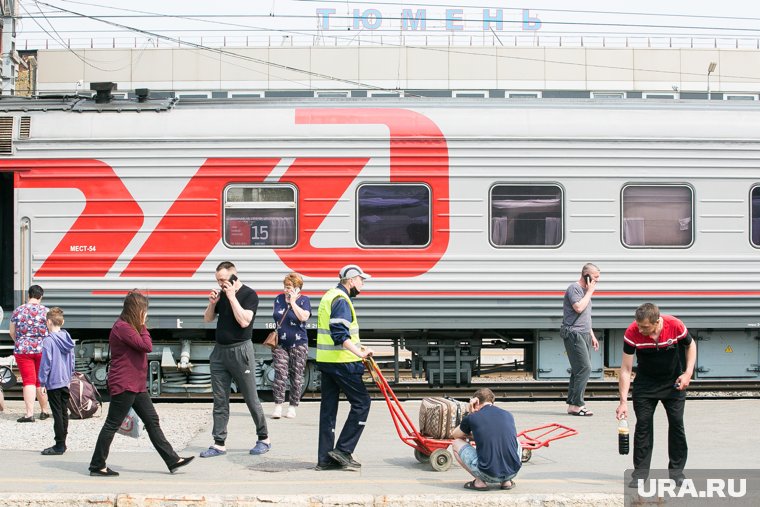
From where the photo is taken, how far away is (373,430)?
1089cm

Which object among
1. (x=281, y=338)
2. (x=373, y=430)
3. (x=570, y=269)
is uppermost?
(x=570, y=269)

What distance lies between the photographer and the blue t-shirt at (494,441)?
25.9 feet

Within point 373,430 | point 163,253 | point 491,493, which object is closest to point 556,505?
point 491,493

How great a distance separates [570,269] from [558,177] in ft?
3.87

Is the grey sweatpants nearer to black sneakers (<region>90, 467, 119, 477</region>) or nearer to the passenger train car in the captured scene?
black sneakers (<region>90, 467, 119, 477</region>)

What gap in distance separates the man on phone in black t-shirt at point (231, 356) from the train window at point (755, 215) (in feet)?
23.4

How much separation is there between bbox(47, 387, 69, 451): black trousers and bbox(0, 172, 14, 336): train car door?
4.52m

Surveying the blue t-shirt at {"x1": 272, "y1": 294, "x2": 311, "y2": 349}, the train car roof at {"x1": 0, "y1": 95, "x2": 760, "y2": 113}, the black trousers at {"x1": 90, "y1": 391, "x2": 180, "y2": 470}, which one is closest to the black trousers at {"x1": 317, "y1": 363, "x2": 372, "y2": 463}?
the black trousers at {"x1": 90, "y1": 391, "x2": 180, "y2": 470}

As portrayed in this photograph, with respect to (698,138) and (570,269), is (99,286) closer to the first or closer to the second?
(570,269)

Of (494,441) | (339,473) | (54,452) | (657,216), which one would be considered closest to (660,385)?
(494,441)

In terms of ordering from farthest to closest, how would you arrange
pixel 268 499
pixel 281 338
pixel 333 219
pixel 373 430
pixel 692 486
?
pixel 333 219
pixel 281 338
pixel 373 430
pixel 692 486
pixel 268 499

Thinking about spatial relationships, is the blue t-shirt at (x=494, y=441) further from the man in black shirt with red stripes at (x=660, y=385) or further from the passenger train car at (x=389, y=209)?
the passenger train car at (x=389, y=209)

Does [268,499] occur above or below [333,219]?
below

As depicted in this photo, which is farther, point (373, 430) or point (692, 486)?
point (373, 430)
